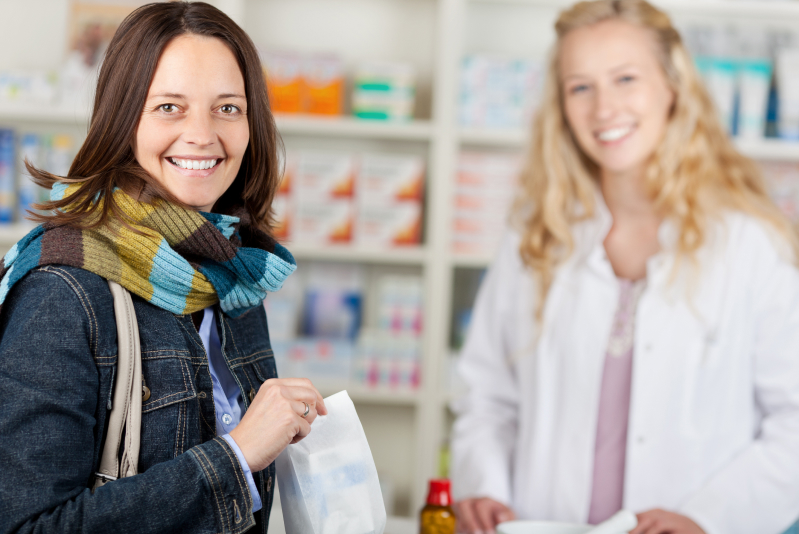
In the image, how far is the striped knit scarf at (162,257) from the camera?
2.44 feet

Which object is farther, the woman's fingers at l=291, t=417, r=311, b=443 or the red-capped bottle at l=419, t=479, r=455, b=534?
the red-capped bottle at l=419, t=479, r=455, b=534

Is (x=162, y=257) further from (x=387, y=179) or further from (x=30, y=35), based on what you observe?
(x=30, y=35)

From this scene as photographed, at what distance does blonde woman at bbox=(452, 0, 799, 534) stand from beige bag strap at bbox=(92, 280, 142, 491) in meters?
0.80

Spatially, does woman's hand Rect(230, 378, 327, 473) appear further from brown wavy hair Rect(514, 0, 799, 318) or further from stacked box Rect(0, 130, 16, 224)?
stacked box Rect(0, 130, 16, 224)

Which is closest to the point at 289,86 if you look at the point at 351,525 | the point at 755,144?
the point at 755,144

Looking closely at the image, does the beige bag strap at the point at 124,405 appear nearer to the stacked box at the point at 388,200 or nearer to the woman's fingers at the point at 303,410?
the woman's fingers at the point at 303,410

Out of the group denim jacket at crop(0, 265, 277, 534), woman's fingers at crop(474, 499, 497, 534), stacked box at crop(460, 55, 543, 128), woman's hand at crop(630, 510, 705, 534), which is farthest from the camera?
stacked box at crop(460, 55, 543, 128)

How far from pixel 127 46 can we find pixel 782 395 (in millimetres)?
1290

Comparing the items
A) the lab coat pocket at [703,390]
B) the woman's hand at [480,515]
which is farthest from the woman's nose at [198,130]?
the lab coat pocket at [703,390]

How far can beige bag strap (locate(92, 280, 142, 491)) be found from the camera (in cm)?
73

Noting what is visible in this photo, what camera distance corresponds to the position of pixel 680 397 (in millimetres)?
1435

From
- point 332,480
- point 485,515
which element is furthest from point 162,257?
point 485,515

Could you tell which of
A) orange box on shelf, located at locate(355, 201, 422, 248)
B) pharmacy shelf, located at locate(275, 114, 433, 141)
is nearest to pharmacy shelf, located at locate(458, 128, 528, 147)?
pharmacy shelf, located at locate(275, 114, 433, 141)

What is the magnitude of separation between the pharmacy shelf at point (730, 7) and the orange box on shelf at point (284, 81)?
794mm
